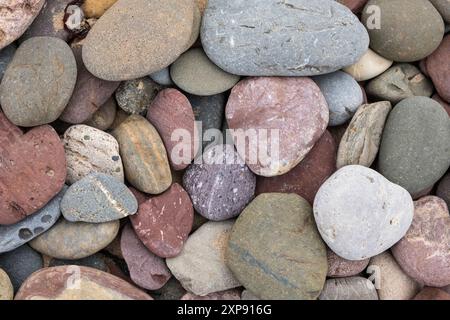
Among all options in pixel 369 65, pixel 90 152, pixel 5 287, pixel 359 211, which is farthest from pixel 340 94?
pixel 5 287

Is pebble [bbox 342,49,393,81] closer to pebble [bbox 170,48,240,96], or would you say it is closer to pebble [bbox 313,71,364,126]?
pebble [bbox 313,71,364,126]

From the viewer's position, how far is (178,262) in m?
1.60

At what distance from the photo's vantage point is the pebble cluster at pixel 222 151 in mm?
1494

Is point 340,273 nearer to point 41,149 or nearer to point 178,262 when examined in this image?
point 178,262

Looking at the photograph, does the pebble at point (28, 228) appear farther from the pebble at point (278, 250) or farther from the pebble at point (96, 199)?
the pebble at point (278, 250)

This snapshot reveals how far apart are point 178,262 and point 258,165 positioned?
38 cm

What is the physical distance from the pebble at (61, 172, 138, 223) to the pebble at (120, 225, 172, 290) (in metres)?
0.12

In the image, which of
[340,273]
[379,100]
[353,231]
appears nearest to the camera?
[353,231]

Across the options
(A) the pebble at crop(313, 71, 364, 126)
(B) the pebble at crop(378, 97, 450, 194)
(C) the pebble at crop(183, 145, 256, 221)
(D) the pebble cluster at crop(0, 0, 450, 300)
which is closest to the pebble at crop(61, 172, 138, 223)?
(D) the pebble cluster at crop(0, 0, 450, 300)

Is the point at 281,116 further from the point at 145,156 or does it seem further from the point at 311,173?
the point at 145,156

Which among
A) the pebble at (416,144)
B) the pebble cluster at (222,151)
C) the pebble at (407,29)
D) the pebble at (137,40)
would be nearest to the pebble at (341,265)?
the pebble cluster at (222,151)

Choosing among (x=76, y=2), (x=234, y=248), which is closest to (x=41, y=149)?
(x=76, y=2)

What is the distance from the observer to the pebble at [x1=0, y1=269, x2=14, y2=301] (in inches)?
58.2

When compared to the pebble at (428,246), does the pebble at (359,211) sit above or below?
above
